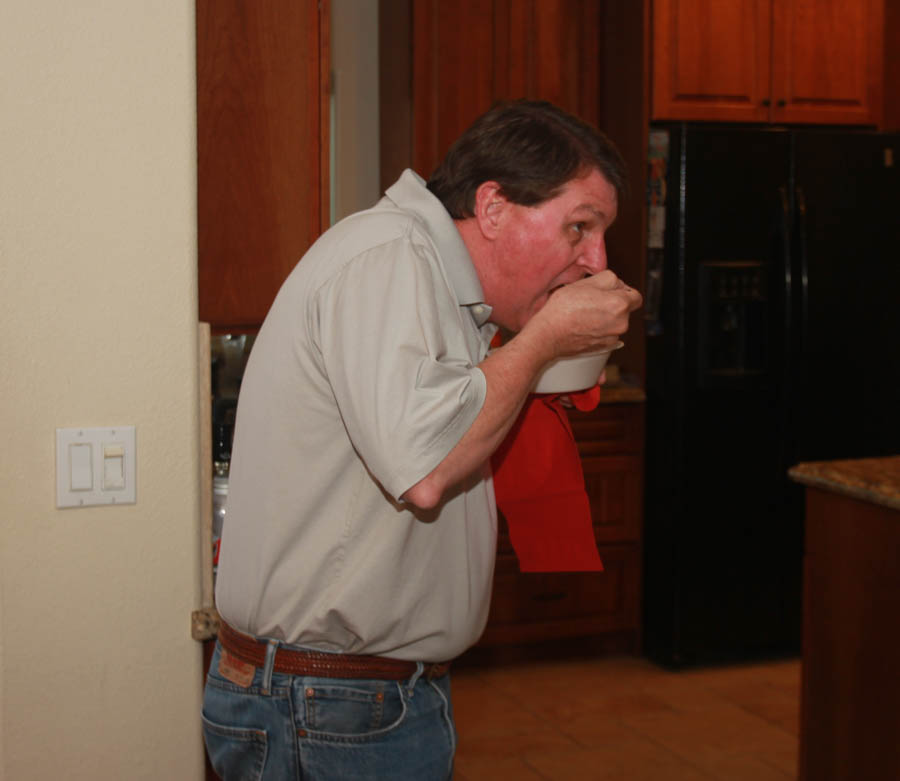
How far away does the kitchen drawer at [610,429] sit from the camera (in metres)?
3.59

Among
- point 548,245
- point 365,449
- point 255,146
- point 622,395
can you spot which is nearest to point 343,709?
point 365,449

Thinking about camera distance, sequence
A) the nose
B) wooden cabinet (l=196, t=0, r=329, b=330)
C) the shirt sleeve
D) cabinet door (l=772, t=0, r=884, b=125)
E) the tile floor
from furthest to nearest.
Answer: cabinet door (l=772, t=0, r=884, b=125) → the tile floor → wooden cabinet (l=196, t=0, r=329, b=330) → the nose → the shirt sleeve

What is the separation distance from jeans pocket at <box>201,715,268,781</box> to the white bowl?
56 cm

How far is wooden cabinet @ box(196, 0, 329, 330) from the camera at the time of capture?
1561mm

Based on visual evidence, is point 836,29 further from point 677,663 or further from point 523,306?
point 523,306

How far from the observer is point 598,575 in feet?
12.2

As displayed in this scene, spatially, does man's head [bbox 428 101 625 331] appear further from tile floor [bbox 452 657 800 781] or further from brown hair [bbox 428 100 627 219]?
tile floor [bbox 452 657 800 781]

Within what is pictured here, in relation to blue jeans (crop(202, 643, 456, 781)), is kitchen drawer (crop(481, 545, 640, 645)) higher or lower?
lower

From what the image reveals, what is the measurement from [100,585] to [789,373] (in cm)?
270

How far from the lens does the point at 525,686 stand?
3496mm

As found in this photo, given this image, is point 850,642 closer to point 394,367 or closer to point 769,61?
point 394,367

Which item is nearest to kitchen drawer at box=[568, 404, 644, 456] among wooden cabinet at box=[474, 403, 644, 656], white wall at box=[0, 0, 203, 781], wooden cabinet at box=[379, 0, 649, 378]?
wooden cabinet at box=[474, 403, 644, 656]

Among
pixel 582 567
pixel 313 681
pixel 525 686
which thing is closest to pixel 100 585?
pixel 313 681

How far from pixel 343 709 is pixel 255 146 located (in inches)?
32.5
